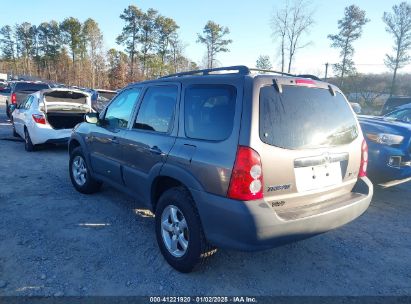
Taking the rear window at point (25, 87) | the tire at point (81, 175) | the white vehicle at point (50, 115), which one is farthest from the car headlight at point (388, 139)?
the rear window at point (25, 87)

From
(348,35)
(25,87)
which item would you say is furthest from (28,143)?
(348,35)

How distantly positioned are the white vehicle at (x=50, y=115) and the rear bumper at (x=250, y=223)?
618 cm

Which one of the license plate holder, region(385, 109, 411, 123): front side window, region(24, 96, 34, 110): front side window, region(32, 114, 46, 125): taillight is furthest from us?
region(24, 96, 34, 110): front side window

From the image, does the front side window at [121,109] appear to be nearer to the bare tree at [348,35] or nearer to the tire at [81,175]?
the tire at [81,175]

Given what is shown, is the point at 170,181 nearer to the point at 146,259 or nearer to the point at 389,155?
the point at 146,259

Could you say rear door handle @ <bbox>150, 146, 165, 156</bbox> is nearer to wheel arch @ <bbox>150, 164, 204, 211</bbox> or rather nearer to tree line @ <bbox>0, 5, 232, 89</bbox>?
wheel arch @ <bbox>150, 164, 204, 211</bbox>

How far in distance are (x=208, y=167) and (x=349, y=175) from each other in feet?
4.99

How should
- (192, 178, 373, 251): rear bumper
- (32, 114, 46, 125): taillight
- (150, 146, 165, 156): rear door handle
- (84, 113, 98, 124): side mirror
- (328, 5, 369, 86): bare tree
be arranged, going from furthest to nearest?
(328, 5, 369, 86): bare tree
(32, 114, 46, 125): taillight
(84, 113, 98, 124): side mirror
(150, 146, 165, 156): rear door handle
(192, 178, 373, 251): rear bumper

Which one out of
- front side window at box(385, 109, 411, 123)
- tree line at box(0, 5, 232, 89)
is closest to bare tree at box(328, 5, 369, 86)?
tree line at box(0, 5, 232, 89)

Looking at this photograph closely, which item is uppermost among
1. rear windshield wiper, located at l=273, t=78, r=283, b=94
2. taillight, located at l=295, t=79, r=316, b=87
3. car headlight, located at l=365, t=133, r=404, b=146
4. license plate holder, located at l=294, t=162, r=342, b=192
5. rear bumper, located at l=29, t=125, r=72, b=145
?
taillight, located at l=295, t=79, r=316, b=87

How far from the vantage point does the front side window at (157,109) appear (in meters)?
3.14

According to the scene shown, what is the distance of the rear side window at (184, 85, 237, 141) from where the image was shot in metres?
2.52

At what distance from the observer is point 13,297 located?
2.51 m

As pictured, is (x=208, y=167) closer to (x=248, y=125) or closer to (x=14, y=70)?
(x=248, y=125)
